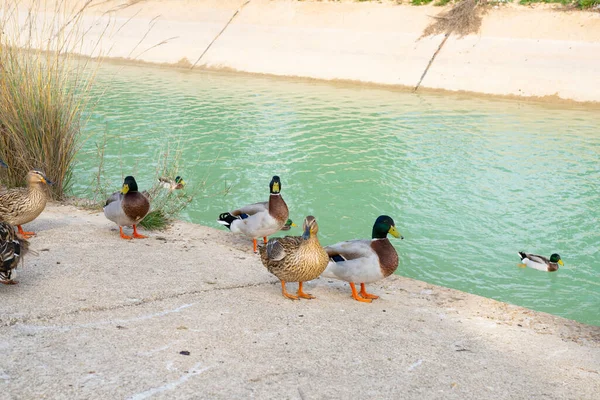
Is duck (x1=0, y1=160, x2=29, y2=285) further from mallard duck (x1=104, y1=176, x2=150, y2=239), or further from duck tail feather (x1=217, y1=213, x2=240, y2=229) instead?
duck tail feather (x1=217, y1=213, x2=240, y2=229)

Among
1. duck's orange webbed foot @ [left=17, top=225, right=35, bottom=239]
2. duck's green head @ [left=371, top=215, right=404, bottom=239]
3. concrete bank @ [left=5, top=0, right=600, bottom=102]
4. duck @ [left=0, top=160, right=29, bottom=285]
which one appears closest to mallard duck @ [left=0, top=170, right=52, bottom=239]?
duck's orange webbed foot @ [left=17, top=225, right=35, bottom=239]

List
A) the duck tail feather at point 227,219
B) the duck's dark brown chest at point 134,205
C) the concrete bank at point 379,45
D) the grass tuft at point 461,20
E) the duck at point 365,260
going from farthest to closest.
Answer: the grass tuft at point 461,20
the concrete bank at point 379,45
the duck tail feather at point 227,219
the duck's dark brown chest at point 134,205
the duck at point 365,260

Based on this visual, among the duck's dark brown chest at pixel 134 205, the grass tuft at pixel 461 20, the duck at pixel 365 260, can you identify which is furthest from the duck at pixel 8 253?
the grass tuft at pixel 461 20

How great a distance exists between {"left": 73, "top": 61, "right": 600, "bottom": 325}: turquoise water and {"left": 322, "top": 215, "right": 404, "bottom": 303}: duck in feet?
5.96

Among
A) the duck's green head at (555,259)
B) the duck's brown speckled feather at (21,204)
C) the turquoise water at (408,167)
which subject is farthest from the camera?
the turquoise water at (408,167)

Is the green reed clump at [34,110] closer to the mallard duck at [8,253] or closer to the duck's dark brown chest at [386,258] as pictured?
the mallard duck at [8,253]

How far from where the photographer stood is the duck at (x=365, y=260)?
664cm

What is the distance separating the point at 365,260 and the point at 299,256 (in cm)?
72

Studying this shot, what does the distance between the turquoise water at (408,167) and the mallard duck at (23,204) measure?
2904mm

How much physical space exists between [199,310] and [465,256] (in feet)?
15.0

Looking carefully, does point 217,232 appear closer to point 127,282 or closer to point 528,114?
point 127,282

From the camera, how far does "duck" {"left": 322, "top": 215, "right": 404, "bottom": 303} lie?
664 cm

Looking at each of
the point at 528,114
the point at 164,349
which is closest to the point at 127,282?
the point at 164,349

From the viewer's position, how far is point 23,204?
748 cm
